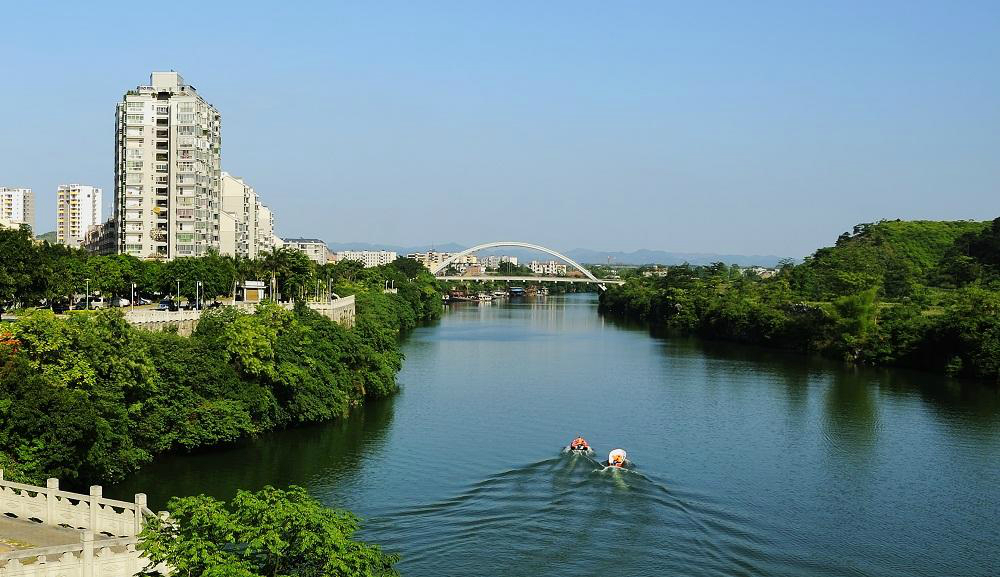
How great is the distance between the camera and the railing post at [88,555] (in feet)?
42.2

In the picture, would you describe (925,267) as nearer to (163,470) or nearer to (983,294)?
(983,294)

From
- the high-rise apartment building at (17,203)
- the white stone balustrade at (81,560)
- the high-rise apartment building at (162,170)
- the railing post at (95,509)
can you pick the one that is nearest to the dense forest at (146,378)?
the railing post at (95,509)

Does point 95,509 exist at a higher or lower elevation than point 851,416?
higher

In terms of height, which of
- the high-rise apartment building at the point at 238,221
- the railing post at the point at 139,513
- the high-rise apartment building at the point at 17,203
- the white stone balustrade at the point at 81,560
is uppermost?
the high-rise apartment building at the point at 17,203

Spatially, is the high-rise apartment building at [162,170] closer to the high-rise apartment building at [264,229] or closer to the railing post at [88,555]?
the high-rise apartment building at [264,229]

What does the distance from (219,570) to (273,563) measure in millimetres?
1145

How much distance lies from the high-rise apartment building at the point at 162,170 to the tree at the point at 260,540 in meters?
57.1

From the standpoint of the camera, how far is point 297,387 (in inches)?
1228

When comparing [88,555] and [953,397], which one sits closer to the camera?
[88,555]

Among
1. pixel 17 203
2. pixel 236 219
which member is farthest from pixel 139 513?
pixel 17 203

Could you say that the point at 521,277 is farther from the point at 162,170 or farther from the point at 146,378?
the point at 146,378

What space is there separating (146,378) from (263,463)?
419cm

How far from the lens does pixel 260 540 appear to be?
1191 centimetres

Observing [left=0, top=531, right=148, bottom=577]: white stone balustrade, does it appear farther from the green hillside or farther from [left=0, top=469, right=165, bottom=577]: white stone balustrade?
the green hillside
